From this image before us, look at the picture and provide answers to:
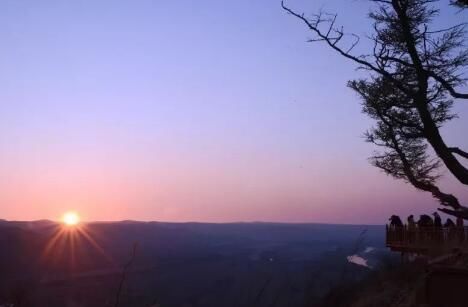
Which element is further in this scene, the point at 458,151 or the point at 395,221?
the point at 395,221

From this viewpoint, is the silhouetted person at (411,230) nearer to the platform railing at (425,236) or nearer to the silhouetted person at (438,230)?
the platform railing at (425,236)

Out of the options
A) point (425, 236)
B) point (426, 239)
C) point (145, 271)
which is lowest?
point (145, 271)

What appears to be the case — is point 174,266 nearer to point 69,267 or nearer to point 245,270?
point 245,270

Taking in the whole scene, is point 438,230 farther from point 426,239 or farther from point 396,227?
point 396,227

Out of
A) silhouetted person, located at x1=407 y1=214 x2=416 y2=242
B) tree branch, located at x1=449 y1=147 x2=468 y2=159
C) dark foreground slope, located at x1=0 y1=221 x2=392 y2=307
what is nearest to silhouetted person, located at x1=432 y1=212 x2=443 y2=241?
silhouetted person, located at x1=407 y1=214 x2=416 y2=242

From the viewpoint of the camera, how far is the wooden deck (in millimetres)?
21844

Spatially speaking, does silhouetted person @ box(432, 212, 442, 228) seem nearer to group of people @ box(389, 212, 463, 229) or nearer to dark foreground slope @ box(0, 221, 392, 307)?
group of people @ box(389, 212, 463, 229)

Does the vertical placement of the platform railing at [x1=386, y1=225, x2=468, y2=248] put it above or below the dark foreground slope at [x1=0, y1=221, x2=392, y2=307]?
above

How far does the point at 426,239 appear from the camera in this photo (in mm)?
23641

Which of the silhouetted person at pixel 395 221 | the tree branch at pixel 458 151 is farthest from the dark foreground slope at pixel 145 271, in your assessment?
the tree branch at pixel 458 151

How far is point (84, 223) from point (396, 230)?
440ft

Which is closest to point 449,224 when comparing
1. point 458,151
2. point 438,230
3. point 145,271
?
point 438,230

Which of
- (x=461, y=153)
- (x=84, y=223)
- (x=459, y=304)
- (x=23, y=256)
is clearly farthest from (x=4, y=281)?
(x=84, y=223)

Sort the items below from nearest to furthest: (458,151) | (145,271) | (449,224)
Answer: (458,151), (449,224), (145,271)
